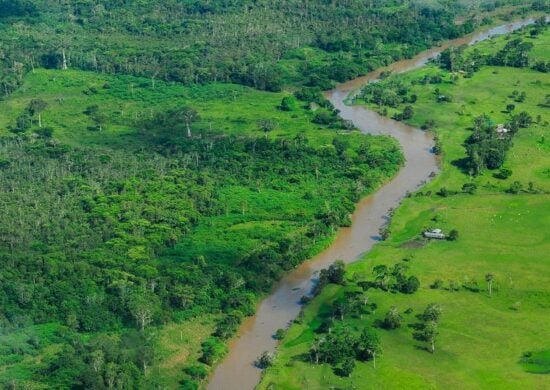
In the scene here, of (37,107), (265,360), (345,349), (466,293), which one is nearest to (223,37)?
(37,107)

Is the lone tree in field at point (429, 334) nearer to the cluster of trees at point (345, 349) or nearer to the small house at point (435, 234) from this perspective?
the cluster of trees at point (345, 349)

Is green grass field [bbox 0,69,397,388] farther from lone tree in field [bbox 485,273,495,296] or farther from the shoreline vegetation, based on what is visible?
lone tree in field [bbox 485,273,495,296]

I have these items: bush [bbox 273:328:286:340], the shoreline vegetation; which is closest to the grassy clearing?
the shoreline vegetation

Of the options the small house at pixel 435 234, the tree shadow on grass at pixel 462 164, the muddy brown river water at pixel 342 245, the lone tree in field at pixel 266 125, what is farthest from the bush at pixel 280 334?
the lone tree in field at pixel 266 125

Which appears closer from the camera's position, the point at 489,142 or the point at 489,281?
the point at 489,281

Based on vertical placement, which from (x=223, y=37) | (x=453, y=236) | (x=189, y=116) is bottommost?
(x=453, y=236)

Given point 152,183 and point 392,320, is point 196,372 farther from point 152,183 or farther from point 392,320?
point 152,183
